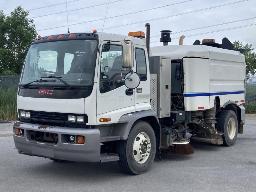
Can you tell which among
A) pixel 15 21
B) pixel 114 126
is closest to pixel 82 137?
pixel 114 126

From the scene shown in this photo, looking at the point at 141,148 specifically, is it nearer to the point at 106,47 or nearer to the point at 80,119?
the point at 80,119

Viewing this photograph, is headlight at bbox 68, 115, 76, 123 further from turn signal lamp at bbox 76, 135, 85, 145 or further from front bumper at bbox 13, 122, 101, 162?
turn signal lamp at bbox 76, 135, 85, 145

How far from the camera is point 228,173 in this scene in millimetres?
8281

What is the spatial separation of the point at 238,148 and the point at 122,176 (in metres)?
4.31

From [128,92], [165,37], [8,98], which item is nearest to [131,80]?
[128,92]

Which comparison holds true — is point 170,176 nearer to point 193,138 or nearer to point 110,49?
point 110,49

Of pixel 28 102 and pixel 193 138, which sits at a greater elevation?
pixel 28 102

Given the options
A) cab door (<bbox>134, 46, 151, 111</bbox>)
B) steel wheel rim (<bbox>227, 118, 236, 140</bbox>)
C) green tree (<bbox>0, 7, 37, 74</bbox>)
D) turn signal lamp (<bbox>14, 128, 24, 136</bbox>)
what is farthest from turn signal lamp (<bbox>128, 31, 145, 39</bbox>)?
green tree (<bbox>0, 7, 37, 74</bbox>)

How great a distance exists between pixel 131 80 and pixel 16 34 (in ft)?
91.3

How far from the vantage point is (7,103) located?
19406 mm

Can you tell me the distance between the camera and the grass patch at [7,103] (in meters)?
18.7

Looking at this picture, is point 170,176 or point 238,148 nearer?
point 170,176

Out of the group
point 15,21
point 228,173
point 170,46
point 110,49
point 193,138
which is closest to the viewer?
point 110,49

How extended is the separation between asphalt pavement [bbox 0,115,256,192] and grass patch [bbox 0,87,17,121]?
27.5ft
